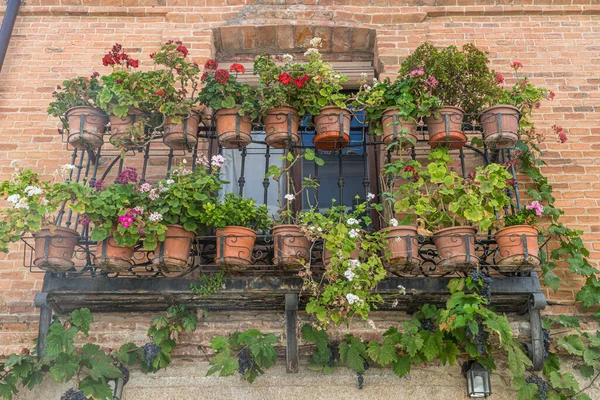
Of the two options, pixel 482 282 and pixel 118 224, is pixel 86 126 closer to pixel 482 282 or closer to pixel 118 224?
pixel 118 224

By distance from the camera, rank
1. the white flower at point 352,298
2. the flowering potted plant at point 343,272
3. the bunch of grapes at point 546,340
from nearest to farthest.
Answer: the white flower at point 352,298, the flowering potted plant at point 343,272, the bunch of grapes at point 546,340

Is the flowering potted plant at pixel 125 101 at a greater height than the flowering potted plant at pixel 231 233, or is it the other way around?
the flowering potted plant at pixel 125 101

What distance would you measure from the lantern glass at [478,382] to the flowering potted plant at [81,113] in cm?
338

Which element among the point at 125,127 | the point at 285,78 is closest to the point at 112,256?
the point at 125,127

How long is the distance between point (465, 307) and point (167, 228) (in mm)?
2185

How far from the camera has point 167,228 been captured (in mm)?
5586

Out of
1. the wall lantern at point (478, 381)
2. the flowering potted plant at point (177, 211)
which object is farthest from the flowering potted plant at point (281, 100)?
the wall lantern at point (478, 381)

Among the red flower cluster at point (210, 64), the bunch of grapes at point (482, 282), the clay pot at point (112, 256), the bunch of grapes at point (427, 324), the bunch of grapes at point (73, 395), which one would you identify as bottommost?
the bunch of grapes at point (73, 395)

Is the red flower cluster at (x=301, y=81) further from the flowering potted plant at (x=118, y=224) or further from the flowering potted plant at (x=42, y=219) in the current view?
the flowering potted plant at (x=42, y=219)

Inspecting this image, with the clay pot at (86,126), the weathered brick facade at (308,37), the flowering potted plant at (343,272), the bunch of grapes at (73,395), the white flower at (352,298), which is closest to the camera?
the white flower at (352,298)

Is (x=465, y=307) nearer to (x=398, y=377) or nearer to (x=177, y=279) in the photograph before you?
(x=398, y=377)

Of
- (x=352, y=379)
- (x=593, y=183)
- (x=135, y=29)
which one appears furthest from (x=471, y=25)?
(x=352, y=379)

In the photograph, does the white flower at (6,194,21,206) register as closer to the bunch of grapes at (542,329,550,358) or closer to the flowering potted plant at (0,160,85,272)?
the flowering potted plant at (0,160,85,272)

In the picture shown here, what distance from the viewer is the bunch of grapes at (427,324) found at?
5660 millimetres
